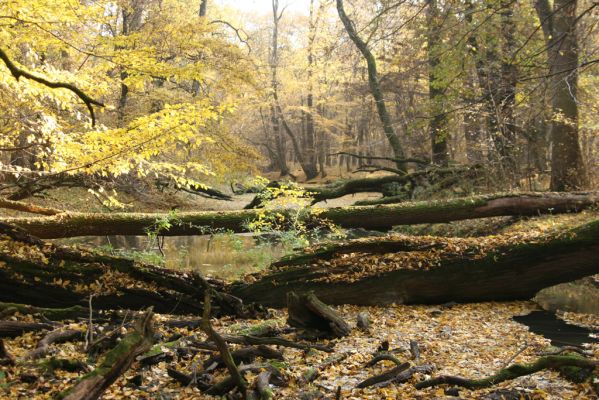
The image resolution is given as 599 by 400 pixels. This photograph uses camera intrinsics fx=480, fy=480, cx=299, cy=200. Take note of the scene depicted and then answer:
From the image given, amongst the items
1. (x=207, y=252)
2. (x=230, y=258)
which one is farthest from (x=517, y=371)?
(x=207, y=252)

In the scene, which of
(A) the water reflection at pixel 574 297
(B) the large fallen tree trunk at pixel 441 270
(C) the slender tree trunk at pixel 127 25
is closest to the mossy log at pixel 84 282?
(B) the large fallen tree trunk at pixel 441 270

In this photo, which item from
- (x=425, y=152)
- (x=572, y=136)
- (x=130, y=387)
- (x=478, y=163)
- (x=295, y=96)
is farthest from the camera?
(x=295, y=96)

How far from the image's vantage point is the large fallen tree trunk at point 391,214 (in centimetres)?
841

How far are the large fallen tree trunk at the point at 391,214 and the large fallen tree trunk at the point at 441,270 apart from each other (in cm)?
236

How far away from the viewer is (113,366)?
2.71 m

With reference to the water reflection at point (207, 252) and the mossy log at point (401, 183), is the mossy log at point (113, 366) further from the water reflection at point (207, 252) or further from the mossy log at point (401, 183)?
the mossy log at point (401, 183)

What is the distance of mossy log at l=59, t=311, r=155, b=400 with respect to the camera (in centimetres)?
252

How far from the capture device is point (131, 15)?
1441 cm

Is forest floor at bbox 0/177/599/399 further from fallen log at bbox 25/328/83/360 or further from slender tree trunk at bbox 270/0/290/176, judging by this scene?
slender tree trunk at bbox 270/0/290/176

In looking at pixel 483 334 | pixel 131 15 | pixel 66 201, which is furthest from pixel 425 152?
pixel 483 334

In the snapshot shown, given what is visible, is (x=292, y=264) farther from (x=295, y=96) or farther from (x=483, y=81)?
(x=295, y=96)

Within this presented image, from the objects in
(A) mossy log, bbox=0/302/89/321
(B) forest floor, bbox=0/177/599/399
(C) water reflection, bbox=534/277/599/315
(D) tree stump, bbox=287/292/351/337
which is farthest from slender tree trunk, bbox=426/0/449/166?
(A) mossy log, bbox=0/302/89/321

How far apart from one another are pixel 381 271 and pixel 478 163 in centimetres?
714

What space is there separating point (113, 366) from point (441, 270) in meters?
5.00
